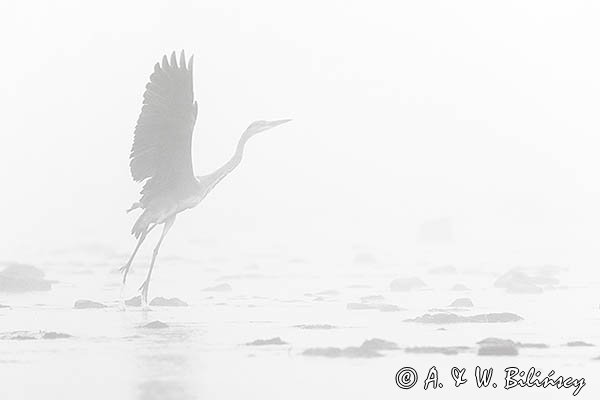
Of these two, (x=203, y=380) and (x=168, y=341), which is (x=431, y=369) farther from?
(x=168, y=341)

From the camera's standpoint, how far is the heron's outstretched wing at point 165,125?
56.3ft

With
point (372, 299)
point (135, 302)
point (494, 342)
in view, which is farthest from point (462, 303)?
point (494, 342)

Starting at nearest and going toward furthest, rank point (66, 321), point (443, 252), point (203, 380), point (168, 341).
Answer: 1. point (203, 380)
2. point (168, 341)
3. point (66, 321)
4. point (443, 252)

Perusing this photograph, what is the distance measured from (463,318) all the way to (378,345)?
3151 mm

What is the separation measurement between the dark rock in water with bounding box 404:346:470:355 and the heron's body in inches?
222

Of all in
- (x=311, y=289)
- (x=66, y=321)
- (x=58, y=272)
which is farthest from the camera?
(x=58, y=272)

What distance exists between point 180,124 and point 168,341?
4377 millimetres

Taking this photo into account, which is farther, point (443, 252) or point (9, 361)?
point (443, 252)

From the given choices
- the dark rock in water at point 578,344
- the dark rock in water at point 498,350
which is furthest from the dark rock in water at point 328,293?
the dark rock in water at point 498,350

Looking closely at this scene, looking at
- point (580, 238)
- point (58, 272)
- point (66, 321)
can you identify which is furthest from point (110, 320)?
point (580, 238)

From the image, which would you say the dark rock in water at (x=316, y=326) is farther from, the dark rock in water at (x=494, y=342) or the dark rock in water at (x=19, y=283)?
the dark rock in water at (x=19, y=283)

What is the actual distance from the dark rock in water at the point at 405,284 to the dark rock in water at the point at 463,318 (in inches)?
214

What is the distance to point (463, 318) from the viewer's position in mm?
15633

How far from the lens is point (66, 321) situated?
1592cm
